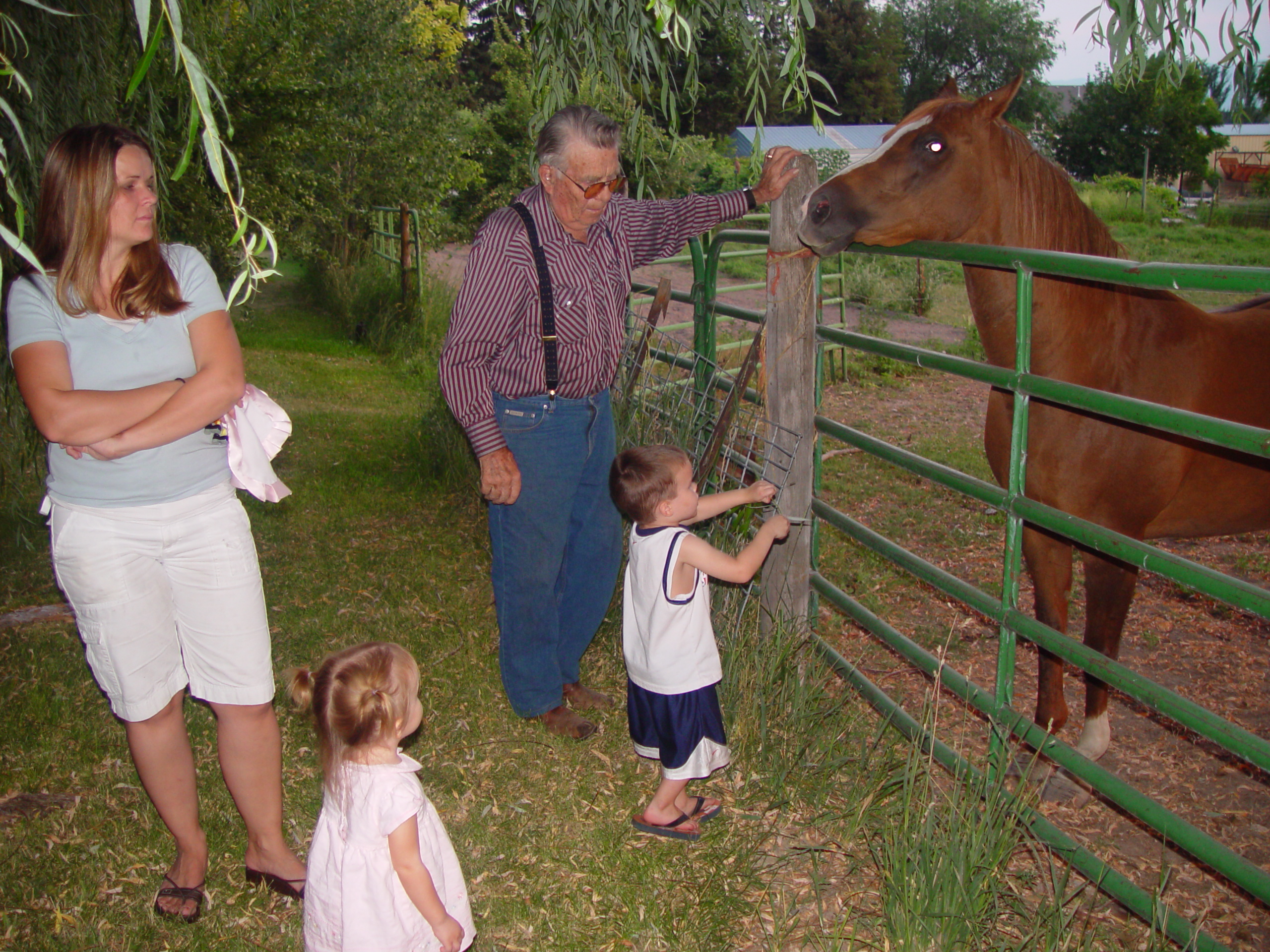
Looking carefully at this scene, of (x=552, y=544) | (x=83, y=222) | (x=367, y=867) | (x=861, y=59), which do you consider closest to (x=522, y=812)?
(x=552, y=544)

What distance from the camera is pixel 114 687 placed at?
7.27ft

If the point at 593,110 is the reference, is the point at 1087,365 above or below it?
below

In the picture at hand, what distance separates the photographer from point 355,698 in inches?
70.4

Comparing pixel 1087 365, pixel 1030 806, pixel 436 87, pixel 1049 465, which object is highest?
pixel 436 87

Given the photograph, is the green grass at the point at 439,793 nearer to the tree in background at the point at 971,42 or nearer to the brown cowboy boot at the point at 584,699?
the brown cowboy boot at the point at 584,699

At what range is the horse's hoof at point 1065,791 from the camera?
10.2ft

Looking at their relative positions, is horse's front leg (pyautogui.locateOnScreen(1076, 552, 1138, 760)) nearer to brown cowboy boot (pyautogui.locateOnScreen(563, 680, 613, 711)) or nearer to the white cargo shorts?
brown cowboy boot (pyautogui.locateOnScreen(563, 680, 613, 711))

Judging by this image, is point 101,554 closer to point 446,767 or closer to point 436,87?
point 446,767

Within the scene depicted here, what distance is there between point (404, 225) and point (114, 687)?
31.3ft

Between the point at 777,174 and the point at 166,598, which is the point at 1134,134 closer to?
the point at 777,174

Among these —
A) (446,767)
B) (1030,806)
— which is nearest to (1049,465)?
(1030,806)

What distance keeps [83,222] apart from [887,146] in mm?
2135

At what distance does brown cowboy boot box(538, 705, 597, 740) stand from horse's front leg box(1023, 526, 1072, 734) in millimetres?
1460

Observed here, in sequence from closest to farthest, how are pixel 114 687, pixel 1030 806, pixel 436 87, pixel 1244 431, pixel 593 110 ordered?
pixel 1244 431 → pixel 114 687 → pixel 1030 806 → pixel 593 110 → pixel 436 87
